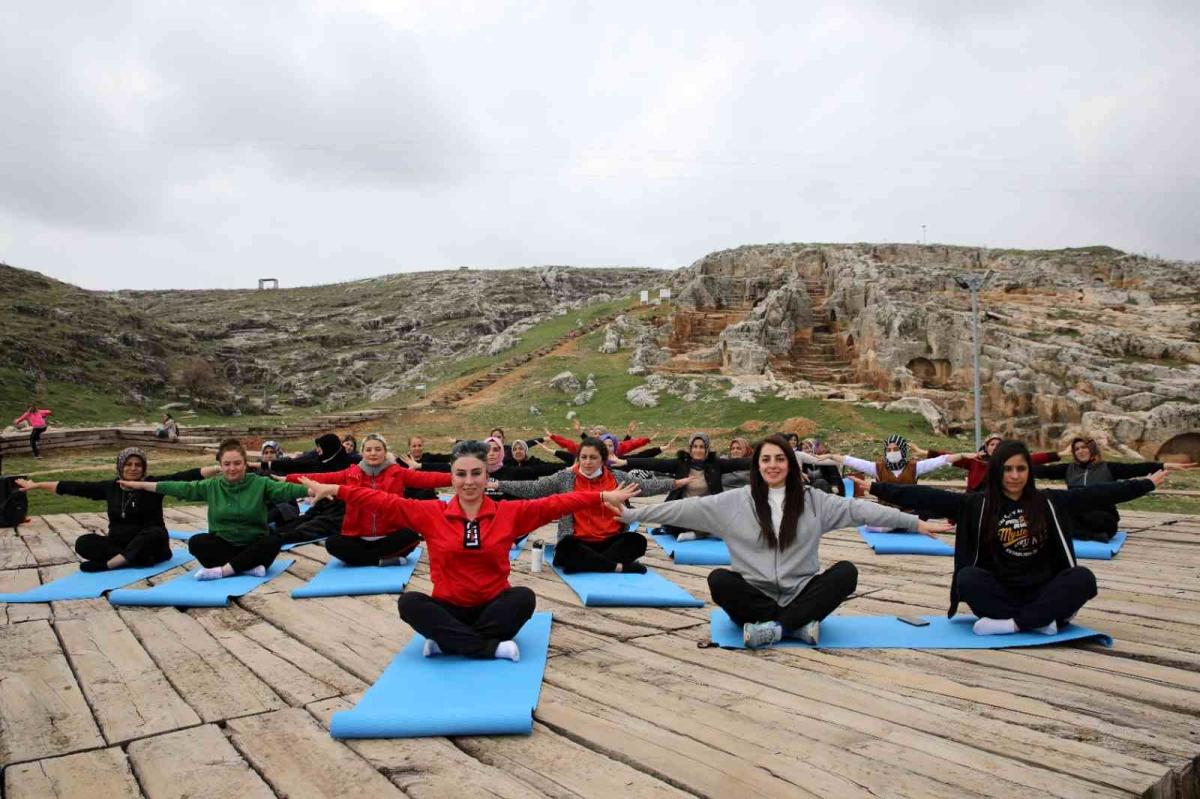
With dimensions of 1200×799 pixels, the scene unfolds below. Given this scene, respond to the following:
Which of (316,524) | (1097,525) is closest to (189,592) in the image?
(316,524)

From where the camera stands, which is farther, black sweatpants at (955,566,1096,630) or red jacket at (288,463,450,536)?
red jacket at (288,463,450,536)

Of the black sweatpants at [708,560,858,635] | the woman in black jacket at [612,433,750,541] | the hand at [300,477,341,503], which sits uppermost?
the hand at [300,477,341,503]

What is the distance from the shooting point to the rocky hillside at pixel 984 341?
19.1 m

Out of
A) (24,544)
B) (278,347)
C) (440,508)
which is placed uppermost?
(278,347)

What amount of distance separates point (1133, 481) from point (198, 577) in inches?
305

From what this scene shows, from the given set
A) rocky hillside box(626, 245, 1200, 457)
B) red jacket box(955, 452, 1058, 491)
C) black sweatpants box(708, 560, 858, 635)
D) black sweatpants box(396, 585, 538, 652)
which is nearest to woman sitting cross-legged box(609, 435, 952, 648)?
black sweatpants box(708, 560, 858, 635)

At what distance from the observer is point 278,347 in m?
63.4

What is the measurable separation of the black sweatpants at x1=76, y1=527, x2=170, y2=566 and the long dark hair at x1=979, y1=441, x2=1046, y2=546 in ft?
24.7

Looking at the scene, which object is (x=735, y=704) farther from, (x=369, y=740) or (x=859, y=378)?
(x=859, y=378)

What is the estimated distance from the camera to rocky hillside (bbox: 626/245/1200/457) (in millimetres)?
19062

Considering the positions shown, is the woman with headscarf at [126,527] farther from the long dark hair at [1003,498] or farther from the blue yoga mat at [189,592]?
the long dark hair at [1003,498]

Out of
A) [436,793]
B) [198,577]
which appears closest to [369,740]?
[436,793]

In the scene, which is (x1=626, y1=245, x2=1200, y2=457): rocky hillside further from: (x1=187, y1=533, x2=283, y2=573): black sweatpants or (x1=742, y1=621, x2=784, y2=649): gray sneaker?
(x1=187, y1=533, x2=283, y2=573): black sweatpants

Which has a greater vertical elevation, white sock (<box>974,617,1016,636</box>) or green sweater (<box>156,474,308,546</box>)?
green sweater (<box>156,474,308,546</box>)
